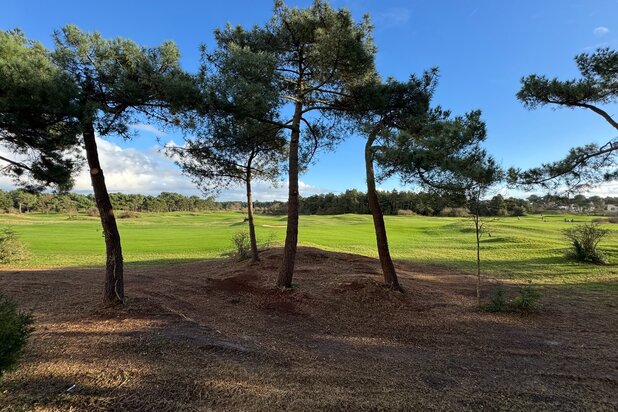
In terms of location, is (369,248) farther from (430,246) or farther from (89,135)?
(89,135)

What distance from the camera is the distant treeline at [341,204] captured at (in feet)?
27.2

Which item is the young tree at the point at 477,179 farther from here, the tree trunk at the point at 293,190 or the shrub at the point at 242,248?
the shrub at the point at 242,248

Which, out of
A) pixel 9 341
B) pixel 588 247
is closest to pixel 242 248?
pixel 9 341

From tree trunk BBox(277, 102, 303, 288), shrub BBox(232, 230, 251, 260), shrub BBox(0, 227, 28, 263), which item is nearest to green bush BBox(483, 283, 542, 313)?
tree trunk BBox(277, 102, 303, 288)

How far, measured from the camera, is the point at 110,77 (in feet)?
19.2

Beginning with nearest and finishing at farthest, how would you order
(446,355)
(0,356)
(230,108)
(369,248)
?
1. (0,356)
2. (446,355)
3. (230,108)
4. (369,248)

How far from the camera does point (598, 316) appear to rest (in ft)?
27.0

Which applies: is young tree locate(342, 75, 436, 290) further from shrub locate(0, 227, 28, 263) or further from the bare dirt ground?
shrub locate(0, 227, 28, 263)

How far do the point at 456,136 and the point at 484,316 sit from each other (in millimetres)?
4311

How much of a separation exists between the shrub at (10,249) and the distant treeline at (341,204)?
211 centimetres

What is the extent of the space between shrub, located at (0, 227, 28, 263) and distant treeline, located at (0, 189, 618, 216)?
2106mm

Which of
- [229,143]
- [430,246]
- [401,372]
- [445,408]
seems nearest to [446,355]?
[401,372]

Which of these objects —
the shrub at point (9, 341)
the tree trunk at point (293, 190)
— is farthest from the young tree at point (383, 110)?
the shrub at point (9, 341)

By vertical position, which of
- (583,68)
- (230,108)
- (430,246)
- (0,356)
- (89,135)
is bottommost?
(430,246)
